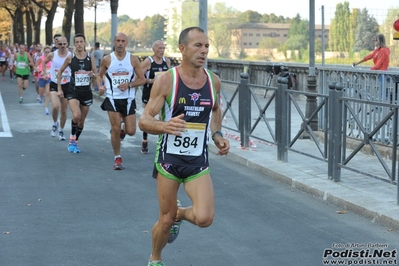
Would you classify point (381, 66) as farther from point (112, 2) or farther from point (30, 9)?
point (30, 9)

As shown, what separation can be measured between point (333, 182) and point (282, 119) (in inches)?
74.2

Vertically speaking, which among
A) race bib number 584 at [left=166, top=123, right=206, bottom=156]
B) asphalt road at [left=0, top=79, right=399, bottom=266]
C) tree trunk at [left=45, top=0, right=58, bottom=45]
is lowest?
asphalt road at [left=0, top=79, right=399, bottom=266]

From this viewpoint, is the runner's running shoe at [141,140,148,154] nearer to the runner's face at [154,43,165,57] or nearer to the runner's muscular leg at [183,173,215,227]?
the runner's face at [154,43,165,57]

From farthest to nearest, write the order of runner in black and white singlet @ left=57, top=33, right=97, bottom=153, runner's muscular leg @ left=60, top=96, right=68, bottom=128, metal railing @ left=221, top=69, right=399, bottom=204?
1. runner's muscular leg @ left=60, top=96, right=68, bottom=128
2. runner in black and white singlet @ left=57, top=33, right=97, bottom=153
3. metal railing @ left=221, top=69, right=399, bottom=204

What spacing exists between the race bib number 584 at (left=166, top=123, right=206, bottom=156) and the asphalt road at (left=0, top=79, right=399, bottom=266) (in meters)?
1.01

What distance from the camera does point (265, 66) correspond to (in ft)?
86.1

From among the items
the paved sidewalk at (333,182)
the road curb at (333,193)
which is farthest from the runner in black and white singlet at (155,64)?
the road curb at (333,193)

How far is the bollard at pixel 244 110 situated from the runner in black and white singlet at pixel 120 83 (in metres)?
1.88

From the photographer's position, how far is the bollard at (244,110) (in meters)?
12.3

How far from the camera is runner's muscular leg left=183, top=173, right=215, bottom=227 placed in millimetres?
5492

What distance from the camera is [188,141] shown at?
5668mm

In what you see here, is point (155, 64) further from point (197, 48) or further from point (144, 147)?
point (197, 48)

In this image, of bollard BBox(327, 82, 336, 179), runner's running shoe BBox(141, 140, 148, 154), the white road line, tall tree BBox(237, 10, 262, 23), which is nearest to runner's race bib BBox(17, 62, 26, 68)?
the white road line

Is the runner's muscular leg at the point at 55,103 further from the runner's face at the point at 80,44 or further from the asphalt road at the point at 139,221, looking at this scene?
the asphalt road at the point at 139,221
